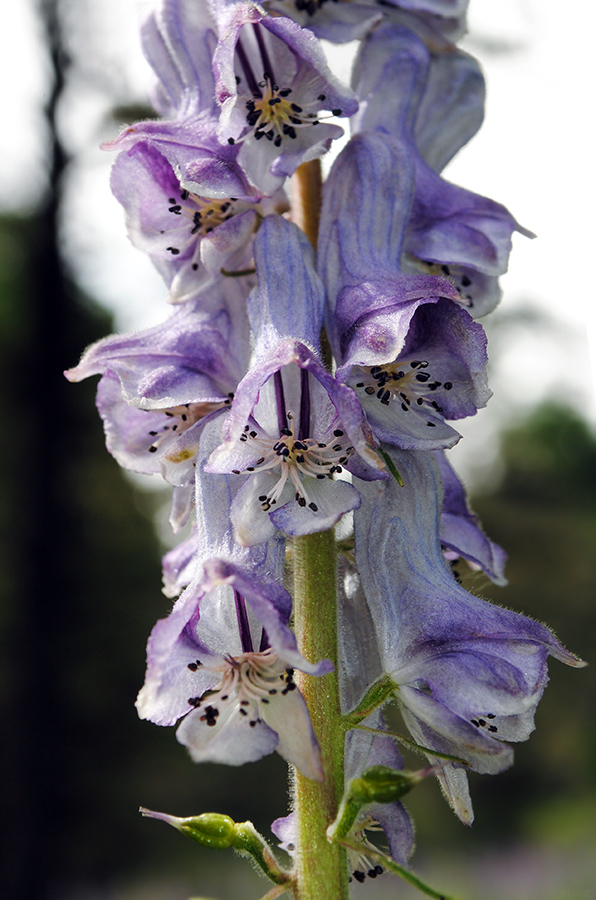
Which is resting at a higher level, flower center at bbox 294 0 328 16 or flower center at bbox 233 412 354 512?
flower center at bbox 294 0 328 16

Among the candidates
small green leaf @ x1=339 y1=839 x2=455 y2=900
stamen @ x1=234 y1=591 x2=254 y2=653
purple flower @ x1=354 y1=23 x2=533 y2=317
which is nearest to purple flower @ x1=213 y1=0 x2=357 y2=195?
purple flower @ x1=354 y1=23 x2=533 y2=317

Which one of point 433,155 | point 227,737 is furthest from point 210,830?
point 433,155

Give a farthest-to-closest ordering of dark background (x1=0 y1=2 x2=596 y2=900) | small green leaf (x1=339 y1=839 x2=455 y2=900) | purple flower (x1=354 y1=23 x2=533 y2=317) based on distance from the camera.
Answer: dark background (x1=0 y1=2 x2=596 y2=900) → purple flower (x1=354 y1=23 x2=533 y2=317) → small green leaf (x1=339 y1=839 x2=455 y2=900)

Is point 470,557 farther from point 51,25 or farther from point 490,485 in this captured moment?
point 490,485

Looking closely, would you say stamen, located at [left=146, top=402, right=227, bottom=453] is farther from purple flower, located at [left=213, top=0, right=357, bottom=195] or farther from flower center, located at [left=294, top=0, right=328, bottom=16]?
flower center, located at [left=294, top=0, right=328, bottom=16]

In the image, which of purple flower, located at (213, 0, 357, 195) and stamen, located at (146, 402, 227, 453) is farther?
stamen, located at (146, 402, 227, 453)
